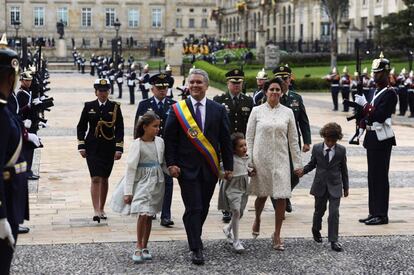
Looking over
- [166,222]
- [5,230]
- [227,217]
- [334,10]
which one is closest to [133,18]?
[334,10]

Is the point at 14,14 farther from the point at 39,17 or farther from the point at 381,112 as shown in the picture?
the point at 381,112

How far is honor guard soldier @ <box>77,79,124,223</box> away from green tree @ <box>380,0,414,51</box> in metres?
40.5

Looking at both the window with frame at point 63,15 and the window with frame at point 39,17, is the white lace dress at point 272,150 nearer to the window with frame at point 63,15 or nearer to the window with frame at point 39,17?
the window with frame at point 39,17

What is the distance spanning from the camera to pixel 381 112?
10.6 m

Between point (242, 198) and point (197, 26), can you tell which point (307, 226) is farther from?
point (197, 26)

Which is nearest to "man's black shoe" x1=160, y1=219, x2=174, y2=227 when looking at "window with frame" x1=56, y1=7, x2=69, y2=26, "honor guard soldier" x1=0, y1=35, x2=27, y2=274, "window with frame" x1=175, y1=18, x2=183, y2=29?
"honor guard soldier" x1=0, y1=35, x2=27, y2=274

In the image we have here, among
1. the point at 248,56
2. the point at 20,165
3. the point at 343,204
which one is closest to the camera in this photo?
the point at 20,165

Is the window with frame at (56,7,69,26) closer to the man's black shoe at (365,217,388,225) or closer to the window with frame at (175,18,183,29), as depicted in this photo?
the window with frame at (175,18,183,29)

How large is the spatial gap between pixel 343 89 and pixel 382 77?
862 inches

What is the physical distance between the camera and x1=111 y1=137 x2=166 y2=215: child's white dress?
8.62 metres

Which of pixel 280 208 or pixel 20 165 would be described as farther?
pixel 280 208

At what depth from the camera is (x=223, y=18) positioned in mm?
115062

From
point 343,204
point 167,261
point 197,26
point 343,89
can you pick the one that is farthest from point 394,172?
point 197,26

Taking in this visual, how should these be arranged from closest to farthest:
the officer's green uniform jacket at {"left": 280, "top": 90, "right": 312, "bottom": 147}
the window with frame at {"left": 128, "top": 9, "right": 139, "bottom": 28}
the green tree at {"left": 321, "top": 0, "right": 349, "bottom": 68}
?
1. the officer's green uniform jacket at {"left": 280, "top": 90, "right": 312, "bottom": 147}
2. the green tree at {"left": 321, "top": 0, "right": 349, "bottom": 68}
3. the window with frame at {"left": 128, "top": 9, "right": 139, "bottom": 28}
